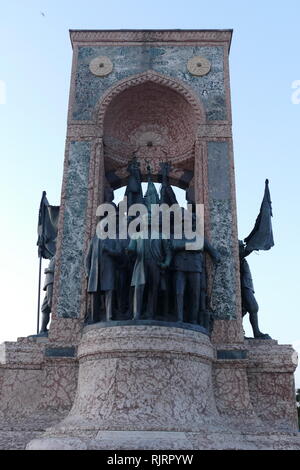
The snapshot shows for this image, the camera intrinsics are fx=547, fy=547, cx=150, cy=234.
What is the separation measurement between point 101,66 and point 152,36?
1482mm

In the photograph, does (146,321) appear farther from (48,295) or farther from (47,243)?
(47,243)

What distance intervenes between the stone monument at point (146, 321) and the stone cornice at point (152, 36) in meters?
0.02

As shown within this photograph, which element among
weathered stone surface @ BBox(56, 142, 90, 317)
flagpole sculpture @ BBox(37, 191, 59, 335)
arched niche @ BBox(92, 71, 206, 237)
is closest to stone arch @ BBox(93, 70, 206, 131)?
arched niche @ BBox(92, 71, 206, 237)

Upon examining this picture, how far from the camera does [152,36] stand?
13328 mm

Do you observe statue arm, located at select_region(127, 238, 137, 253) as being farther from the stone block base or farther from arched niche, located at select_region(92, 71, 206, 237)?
the stone block base

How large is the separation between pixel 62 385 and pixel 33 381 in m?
0.60

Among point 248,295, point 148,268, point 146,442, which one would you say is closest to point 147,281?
point 148,268

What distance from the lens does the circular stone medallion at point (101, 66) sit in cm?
1300

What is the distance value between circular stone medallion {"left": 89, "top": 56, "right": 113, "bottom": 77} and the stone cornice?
54 centimetres

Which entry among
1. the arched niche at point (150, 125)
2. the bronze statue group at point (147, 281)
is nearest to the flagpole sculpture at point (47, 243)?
the bronze statue group at point (147, 281)

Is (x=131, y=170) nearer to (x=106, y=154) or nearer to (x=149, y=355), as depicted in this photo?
(x=106, y=154)

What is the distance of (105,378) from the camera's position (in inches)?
351

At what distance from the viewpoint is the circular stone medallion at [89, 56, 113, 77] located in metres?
13.0
